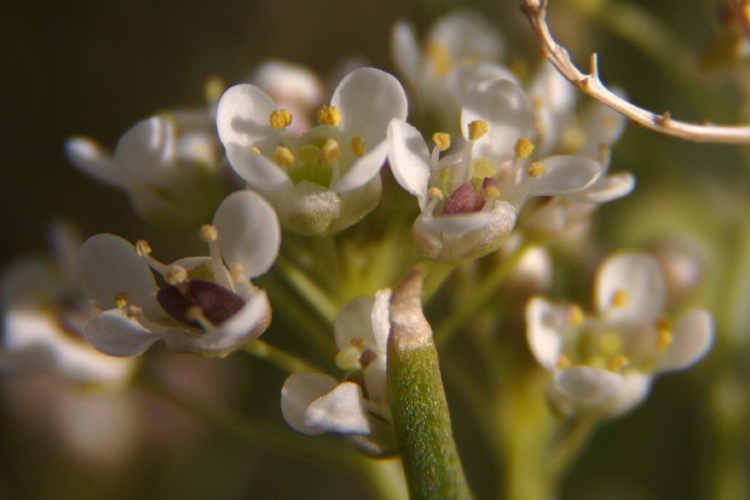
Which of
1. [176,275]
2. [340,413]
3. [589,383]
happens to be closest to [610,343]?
[589,383]

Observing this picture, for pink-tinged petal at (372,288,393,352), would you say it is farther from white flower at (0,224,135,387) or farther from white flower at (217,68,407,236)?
white flower at (0,224,135,387)

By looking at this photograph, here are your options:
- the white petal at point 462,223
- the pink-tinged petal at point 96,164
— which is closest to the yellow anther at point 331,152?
the white petal at point 462,223

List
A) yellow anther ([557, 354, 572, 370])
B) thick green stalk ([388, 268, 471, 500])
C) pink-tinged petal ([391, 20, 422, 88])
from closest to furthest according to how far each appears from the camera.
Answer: thick green stalk ([388, 268, 471, 500])
yellow anther ([557, 354, 572, 370])
pink-tinged petal ([391, 20, 422, 88])

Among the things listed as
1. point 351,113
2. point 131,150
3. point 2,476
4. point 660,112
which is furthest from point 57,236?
point 660,112

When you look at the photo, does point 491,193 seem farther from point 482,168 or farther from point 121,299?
point 121,299

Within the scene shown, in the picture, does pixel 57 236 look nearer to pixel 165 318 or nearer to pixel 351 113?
pixel 165 318

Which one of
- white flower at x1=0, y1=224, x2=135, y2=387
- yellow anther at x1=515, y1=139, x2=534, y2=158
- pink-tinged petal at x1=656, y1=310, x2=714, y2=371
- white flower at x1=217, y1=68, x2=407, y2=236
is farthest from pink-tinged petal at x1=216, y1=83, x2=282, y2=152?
pink-tinged petal at x1=656, y1=310, x2=714, y2=371
